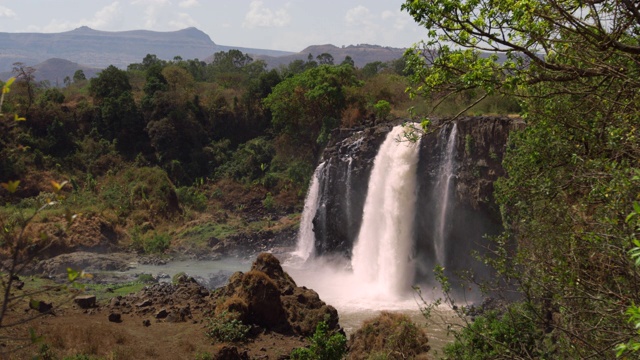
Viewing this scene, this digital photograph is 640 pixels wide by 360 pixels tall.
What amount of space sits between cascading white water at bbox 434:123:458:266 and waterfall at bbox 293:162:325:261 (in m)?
7.31

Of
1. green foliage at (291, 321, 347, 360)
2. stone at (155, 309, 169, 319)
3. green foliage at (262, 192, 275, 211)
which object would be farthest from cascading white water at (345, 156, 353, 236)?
green foliage at (291, 321, 347, 360)

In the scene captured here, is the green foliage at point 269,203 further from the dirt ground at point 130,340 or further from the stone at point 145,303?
the dirt ground at point 130,340

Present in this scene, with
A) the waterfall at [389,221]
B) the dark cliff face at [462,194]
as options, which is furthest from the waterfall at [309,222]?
the dark cliff face at [462,194]

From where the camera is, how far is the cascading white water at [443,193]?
2138 centimetres

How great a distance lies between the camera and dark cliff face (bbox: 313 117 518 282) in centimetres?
2016

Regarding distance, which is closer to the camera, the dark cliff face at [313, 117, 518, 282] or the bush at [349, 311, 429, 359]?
the bush at [349, 311, 429, 359]

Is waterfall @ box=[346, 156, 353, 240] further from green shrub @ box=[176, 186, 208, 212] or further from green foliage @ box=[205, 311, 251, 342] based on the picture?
green shrub @ box=[176, 186, 208, 212]

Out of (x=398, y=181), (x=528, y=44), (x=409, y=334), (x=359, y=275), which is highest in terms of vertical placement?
(x=528, y=44)

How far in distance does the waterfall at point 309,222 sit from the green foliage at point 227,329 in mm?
11883

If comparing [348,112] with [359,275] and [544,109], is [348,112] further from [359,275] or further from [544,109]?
[544,109]

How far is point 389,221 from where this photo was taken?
23.6 m

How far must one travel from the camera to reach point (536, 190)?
884cm

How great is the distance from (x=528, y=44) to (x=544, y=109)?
2544 millimetres

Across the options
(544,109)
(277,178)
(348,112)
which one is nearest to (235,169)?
(277,178)
